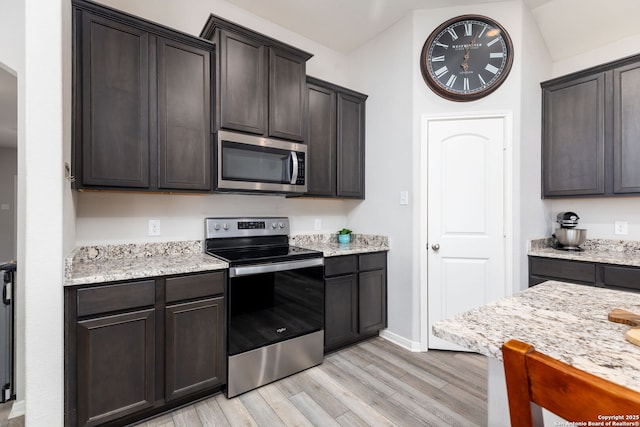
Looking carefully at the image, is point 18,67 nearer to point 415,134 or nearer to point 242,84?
point 242,84

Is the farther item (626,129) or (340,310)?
(340,310)

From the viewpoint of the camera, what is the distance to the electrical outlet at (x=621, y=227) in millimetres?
2701

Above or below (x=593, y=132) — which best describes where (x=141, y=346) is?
below

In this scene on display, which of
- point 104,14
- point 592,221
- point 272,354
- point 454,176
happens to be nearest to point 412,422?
point 272,354

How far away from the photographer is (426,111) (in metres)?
2.71

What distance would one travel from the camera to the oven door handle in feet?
6.59

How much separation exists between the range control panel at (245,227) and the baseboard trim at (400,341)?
140 cm

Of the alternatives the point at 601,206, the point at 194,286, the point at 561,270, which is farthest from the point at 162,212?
the point at 601,206

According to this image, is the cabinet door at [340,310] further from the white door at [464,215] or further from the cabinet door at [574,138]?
the cabinet door at [574,138]

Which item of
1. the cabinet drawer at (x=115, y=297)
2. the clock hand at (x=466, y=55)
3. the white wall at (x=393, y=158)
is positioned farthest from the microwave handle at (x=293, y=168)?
the clock hand at (x=466, y=55)

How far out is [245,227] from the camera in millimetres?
2645

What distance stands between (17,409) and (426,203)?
326cm

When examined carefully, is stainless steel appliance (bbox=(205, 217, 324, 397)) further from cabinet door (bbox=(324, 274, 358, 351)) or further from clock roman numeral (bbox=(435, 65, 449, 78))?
clock roman numeral (bbox=(435, 65, 449, 78))

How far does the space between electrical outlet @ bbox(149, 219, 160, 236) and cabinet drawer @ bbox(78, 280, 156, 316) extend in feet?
2.18
